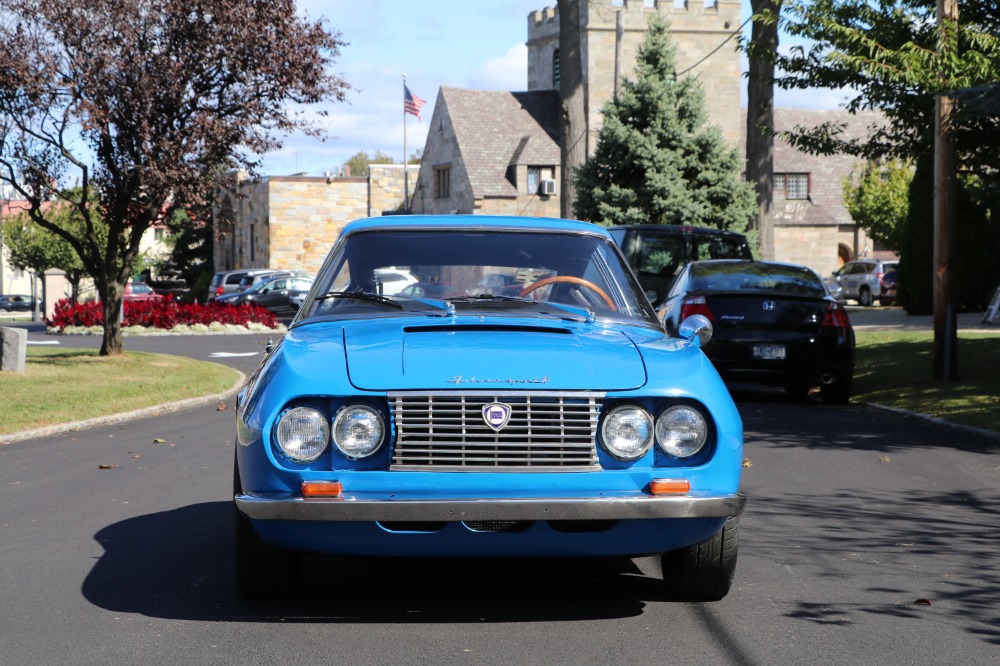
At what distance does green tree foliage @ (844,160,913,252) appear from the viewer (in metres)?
60.2

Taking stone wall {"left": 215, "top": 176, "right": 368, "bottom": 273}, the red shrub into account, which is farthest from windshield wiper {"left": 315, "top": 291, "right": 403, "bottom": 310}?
stone wall {"left": 215, "top": 176, "right": 368, "bottom": 273}

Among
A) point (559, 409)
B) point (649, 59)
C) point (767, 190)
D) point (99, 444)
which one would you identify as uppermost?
point (649, 59)

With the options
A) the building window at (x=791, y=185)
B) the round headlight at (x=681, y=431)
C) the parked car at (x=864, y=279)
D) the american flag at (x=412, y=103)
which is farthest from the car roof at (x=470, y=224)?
the building window at (x=791, y=185)

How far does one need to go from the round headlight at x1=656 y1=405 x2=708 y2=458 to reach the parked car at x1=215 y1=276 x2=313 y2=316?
3730 cm

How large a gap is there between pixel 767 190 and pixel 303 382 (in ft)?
85.1

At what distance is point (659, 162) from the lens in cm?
3700

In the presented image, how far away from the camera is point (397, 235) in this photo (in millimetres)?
6680

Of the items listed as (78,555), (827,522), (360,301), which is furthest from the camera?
(827,522)

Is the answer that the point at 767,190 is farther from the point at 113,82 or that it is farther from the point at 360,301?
the point at 360,301

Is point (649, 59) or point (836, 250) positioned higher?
point (649, 59)

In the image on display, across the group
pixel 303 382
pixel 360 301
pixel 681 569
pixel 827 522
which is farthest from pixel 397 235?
→ pixel 827 522

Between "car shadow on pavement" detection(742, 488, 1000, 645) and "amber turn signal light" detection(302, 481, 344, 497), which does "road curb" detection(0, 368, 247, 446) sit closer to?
"car shadow on pavement" detection(742, 488, 1000, 645)

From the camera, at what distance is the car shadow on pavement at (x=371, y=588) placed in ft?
17.9

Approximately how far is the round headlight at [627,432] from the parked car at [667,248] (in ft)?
51.7
